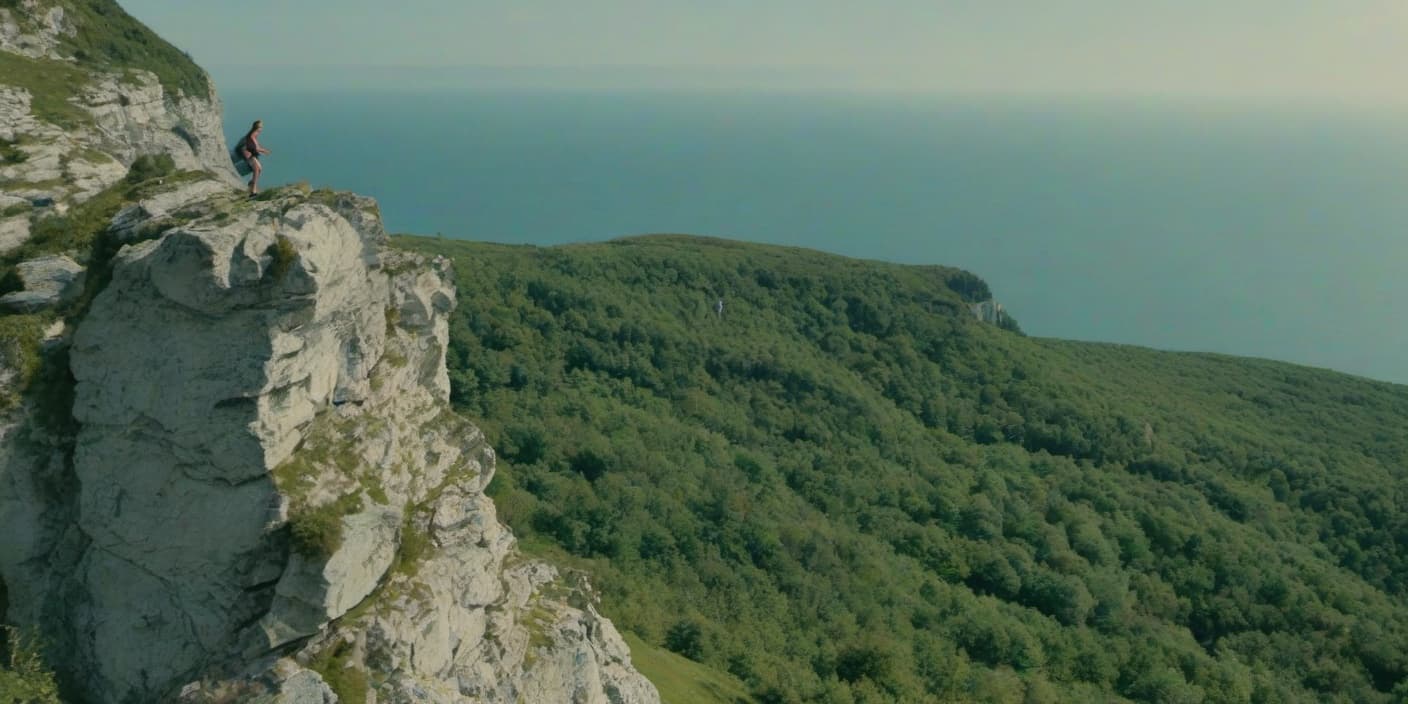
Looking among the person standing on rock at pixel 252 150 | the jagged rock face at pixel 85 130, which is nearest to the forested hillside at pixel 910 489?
the jagged rock face at pixel 85 130

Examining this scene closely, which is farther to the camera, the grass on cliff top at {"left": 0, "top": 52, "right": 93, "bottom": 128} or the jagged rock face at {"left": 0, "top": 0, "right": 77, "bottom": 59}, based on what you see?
the jagged rock face at {"left": 0, "top": 0, "right": 77, "bottom": 59}

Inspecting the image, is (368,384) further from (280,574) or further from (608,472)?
(608,472)

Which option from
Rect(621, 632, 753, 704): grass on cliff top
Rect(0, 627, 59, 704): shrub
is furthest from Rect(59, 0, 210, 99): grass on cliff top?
Rect(621, 632, 753, 704): grass on cliff top

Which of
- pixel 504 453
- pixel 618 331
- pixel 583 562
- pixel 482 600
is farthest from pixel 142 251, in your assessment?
pixel 618 331

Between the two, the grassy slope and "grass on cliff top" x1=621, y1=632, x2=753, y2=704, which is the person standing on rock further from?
"grass on cliff top" x1=621, y1=632, x2=753, y2=704

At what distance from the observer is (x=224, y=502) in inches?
627

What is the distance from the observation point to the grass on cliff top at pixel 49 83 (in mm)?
28000

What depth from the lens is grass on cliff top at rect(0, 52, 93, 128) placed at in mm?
28000

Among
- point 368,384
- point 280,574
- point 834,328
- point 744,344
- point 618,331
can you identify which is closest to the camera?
point 280,574

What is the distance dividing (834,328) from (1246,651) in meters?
48.3

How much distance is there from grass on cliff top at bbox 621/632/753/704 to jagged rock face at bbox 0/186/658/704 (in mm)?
17263

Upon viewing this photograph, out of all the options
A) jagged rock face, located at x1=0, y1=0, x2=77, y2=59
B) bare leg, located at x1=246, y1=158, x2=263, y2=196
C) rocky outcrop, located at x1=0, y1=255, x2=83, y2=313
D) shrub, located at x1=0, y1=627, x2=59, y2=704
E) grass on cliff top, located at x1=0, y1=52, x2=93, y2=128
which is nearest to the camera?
shrub, located at x1=0, y1=627, x2=59, y2=704

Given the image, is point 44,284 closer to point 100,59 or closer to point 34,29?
point 34,29

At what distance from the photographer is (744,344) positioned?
277ft
